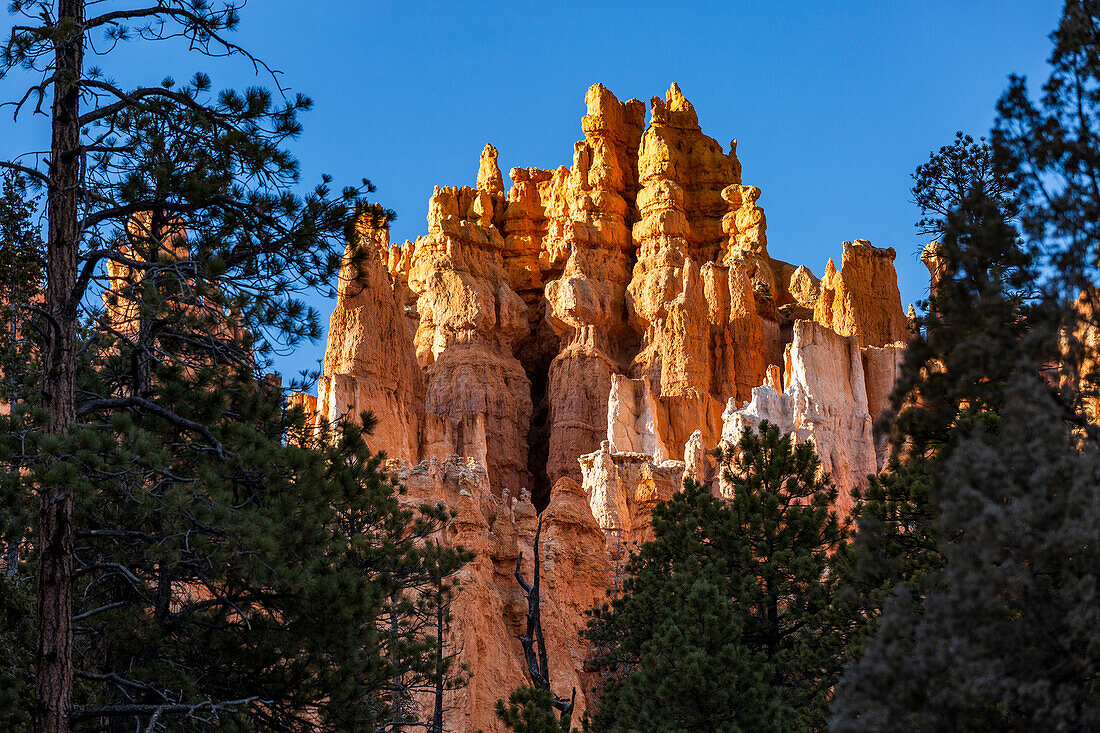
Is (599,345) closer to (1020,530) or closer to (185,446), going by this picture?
(185,446)

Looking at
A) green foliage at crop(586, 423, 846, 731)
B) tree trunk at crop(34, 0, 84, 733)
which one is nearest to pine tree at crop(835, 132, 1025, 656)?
tree trunk at crop(34, 0, 84, 733)

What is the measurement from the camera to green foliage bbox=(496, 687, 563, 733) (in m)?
17.1

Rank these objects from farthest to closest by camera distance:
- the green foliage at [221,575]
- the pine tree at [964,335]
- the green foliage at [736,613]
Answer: the green foliage at [736,613], the green foliage at [221,575], the pine tree at [964,335]

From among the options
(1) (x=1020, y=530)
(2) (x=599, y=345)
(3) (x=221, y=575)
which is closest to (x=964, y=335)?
(1) (x=1020, y=530)

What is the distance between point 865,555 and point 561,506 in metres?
27.8

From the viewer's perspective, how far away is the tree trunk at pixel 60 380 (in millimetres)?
9125

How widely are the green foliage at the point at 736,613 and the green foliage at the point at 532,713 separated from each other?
121 cm

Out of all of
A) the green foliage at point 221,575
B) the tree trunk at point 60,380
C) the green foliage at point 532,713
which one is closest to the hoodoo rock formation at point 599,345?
the green foliage at point 532,713

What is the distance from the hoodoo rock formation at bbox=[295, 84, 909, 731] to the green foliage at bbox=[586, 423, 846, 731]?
39.0 feet

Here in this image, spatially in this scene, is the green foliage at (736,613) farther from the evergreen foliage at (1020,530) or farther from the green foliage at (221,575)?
the evergreen foliage at (1020,530)

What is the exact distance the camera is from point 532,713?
17.1 metres

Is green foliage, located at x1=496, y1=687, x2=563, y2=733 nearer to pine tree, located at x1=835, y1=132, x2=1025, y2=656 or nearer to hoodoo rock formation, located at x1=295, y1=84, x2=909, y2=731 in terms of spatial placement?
pine tree, located at x1=835, y1=132, x2=1025, y2=656

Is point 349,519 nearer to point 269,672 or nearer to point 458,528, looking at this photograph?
point 269,672

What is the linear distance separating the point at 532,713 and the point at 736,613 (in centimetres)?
351
